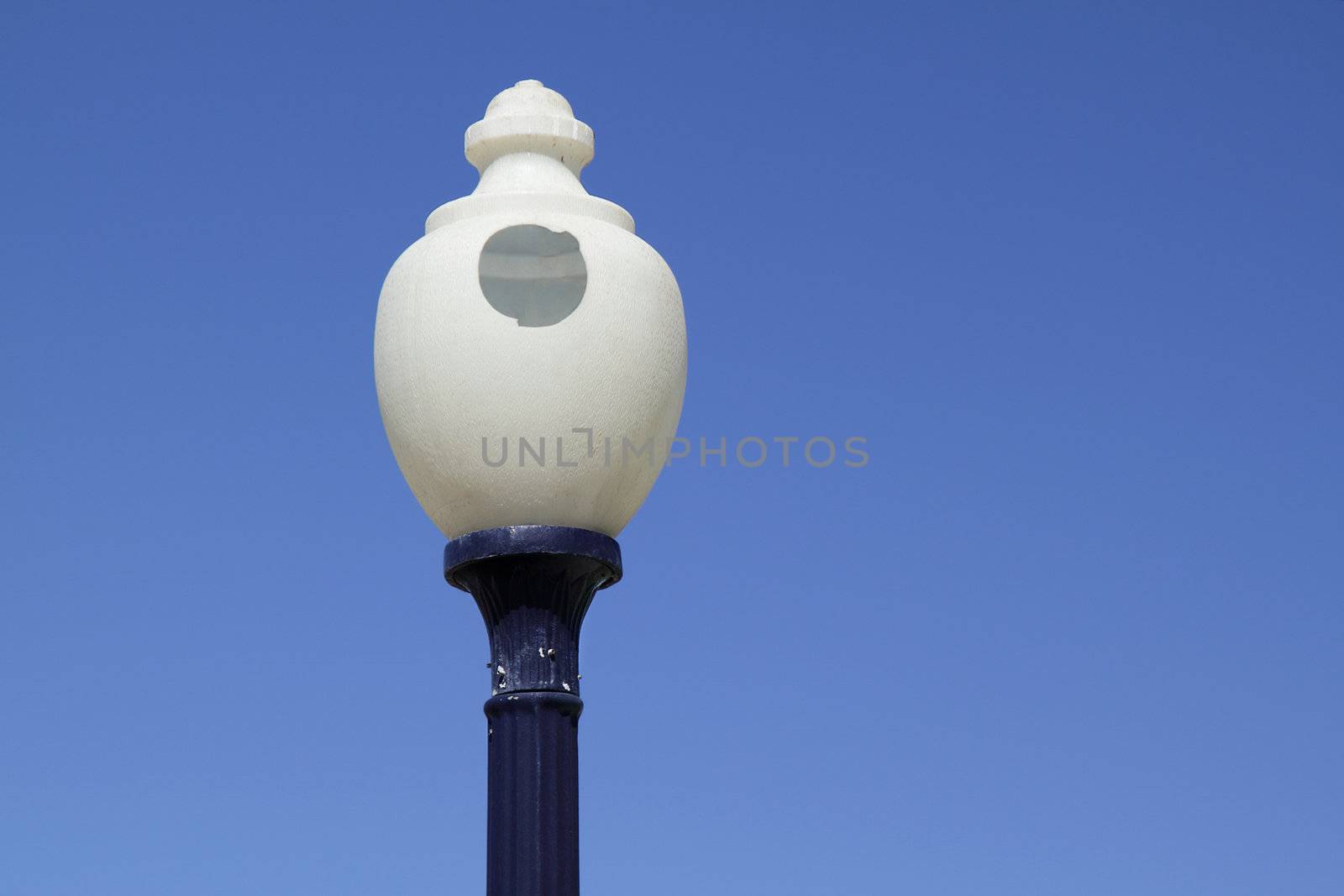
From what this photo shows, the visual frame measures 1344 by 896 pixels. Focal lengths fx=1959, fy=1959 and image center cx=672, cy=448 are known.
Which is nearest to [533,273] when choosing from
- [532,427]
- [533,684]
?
[532,427]

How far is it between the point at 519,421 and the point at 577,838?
155cm

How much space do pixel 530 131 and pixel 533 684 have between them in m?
2.23

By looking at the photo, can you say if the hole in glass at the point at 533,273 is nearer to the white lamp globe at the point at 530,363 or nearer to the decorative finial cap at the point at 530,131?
the white lamp globe at the point at 530,363

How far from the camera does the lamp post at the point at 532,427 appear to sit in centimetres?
712

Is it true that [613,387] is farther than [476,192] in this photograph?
No

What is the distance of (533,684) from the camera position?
7.32 metres

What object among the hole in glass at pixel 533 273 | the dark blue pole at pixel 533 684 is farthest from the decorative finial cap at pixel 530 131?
the dark blue pole at pixel 533 684

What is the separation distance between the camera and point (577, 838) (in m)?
7.22

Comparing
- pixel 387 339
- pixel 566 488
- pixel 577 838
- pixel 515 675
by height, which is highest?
pixel 387 339

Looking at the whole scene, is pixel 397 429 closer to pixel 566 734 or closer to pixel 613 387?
pixel 613 387

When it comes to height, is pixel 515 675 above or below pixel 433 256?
below

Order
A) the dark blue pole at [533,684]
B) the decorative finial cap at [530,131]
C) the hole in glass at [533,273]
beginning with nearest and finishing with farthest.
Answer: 1. the dark blue pole at [533,684]
2. the hole in glass at [533,273]
3. the decorative finial cap at [530,131]

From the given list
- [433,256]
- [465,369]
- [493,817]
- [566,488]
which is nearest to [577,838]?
[493,817]

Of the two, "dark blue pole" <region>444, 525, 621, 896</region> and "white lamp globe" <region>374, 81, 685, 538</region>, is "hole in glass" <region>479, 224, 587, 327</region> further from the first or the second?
"dark blue pole" <region>444, 525, 621, 896</region>
